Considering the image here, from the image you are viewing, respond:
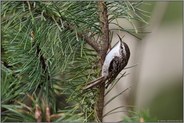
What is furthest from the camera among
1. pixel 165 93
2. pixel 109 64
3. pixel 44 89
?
pixel 165 93

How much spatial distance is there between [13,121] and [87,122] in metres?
0.16

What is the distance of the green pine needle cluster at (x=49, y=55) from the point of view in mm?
527

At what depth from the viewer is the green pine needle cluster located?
527 mm

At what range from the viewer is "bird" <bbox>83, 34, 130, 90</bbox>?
1.66ft

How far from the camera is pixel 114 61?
0.50 meters

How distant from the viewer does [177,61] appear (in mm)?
2193

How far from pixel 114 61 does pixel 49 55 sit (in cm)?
9

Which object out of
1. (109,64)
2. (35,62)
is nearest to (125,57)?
(109,64)

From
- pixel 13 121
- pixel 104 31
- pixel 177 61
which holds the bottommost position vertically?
pixel 13 121

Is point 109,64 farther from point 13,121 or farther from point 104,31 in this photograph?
point 13,121

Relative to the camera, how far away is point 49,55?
0.55m

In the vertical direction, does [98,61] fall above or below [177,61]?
below

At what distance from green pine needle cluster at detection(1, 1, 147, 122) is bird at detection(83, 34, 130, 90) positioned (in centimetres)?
2

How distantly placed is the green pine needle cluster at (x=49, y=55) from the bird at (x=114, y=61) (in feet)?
0.07
